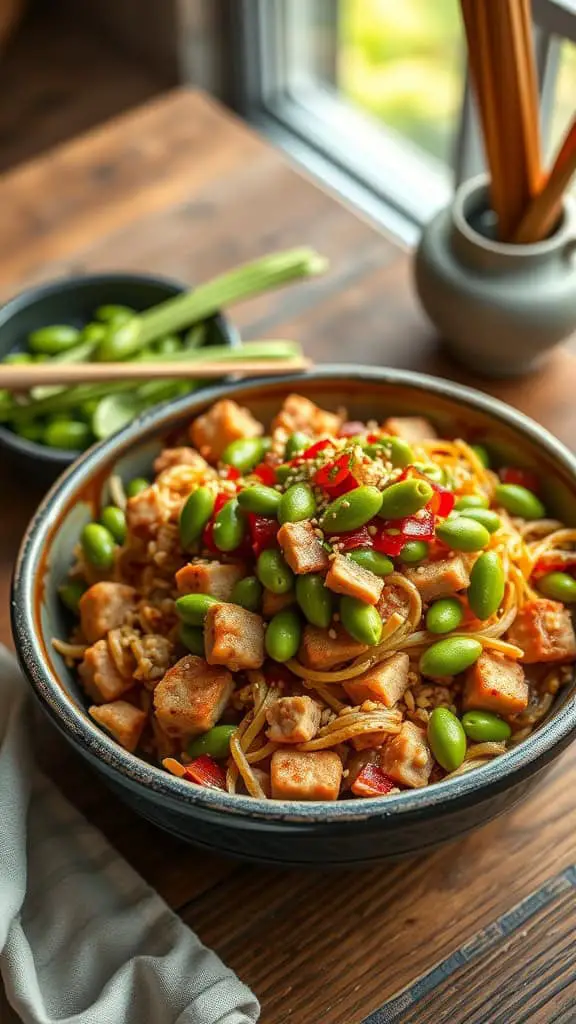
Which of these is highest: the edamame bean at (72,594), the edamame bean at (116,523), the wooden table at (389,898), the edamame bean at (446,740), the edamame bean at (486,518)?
the edamame bean at (486,518)

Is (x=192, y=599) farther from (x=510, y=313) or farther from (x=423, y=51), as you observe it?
(x=423, y=51)

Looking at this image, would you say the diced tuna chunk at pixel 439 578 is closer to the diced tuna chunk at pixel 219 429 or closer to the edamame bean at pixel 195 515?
the edamame bean at pixel 195 515

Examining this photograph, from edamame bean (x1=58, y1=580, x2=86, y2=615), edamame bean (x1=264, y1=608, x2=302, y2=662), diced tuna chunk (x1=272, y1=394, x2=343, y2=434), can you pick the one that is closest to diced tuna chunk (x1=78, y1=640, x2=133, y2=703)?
edamame bean (x1=58, y1=580, x2=86, y2=615)

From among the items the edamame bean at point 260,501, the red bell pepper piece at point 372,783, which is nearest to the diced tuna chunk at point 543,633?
the red bell pepper piece at point 372,783

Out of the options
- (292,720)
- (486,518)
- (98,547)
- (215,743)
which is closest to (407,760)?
(292,720)

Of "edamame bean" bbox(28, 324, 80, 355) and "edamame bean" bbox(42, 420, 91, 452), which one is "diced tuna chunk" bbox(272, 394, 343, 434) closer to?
"edamame bean" bbox(42, 420, 91, 452)

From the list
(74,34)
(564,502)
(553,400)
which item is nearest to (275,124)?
(74,34)
